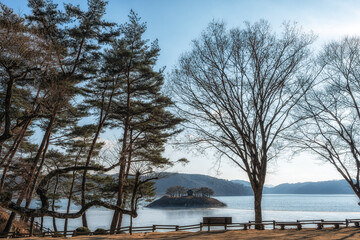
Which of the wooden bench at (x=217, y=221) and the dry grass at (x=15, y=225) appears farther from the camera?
the dry grass at (x=15, y=225)

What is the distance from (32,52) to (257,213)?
14.3 meters

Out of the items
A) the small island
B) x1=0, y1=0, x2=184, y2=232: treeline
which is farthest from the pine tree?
the small island

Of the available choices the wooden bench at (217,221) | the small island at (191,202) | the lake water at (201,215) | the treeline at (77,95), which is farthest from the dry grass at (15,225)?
the small island at (191,202)

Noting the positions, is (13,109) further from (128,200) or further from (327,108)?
(327,108)

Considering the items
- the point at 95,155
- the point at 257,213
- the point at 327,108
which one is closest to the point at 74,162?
the point at 95,155

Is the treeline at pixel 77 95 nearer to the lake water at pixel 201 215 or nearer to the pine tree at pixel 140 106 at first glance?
the pine tree at pixel 140 106

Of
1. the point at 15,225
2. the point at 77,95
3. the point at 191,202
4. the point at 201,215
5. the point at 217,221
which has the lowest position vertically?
the point at 191,202

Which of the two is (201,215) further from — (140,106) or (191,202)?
(140,106)

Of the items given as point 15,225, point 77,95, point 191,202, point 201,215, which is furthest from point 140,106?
point 191,202

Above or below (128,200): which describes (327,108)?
above

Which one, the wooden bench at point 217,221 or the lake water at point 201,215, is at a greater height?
the wooden bench at point 217,221

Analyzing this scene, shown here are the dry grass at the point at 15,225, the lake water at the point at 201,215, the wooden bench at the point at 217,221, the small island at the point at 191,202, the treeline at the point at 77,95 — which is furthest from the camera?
the small island at the point at 191,202

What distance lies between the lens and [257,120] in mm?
16125

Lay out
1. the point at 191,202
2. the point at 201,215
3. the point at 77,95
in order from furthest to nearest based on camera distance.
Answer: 1. the point at 191,202
2. the point at 201,215
3. the point at 77,95
